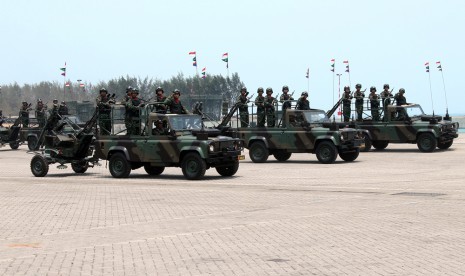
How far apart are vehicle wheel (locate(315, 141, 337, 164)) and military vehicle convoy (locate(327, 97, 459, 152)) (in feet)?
17.7

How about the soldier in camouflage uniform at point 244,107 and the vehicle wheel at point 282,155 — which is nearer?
the vehicle wheel at point 282,155

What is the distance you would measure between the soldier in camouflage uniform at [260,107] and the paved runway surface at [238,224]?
7.17 m

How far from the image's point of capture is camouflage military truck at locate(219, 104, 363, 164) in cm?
3020

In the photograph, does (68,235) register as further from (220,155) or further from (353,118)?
(353,118)

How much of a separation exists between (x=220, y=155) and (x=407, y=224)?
10.7m

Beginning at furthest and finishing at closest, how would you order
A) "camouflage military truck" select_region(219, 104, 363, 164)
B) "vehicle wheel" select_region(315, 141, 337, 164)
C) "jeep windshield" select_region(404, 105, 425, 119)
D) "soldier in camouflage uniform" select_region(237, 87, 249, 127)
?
"jeep windshield" select_region(404, 105, 425, 119)
"soldier in camouflage uniform" select_region(237, 87, 249, 127)
"camouflage military truck" select_region(219, 104, 363, 164)
"vehicle wheel" select_region(315, 141, 337, 164)

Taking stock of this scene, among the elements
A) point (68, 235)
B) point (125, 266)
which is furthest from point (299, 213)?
point (125, 266)

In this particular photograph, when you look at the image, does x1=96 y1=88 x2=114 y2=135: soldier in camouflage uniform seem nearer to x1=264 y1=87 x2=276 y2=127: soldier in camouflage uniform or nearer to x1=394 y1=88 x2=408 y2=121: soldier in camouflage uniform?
x1=264 y1=87 x2=276 y2=127: soldier in camouflage uniform

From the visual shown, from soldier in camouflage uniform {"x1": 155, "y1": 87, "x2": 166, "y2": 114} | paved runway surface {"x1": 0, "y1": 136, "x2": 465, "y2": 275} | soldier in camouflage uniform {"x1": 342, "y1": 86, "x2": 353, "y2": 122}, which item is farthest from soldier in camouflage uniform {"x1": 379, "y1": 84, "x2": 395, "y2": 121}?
soldier in camouflage uniform {"x1": 155, "y1": 87, "x2": 166, "y2": 114}

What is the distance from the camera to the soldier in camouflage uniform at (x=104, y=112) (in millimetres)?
26172

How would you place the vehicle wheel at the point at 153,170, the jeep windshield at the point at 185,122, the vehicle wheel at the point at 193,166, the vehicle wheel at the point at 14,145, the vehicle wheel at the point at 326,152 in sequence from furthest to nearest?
the vehicle wheel at the point at 14,145 < the vehicle wheel at the point at 326,152 < the vehicle wheel at the point at 153,170 < the jeep windshield at the point at 185,122 < the vehicle wheel at the point at 193,166

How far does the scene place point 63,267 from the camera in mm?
10062

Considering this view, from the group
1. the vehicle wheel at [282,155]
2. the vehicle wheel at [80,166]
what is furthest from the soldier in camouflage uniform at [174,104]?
the vehicle wheel at [282,155]

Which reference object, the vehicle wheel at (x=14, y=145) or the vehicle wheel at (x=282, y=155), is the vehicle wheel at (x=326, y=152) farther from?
the vehicle wheel at (x=14, y=145)
